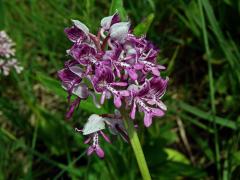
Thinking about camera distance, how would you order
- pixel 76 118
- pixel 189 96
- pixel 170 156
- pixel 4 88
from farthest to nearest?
pixel 4 88 < pixel 189 96 < pixel 170 156 < pixel 76 118

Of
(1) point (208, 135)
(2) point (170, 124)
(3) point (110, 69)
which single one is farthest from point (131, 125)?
(1) point (208, 135)

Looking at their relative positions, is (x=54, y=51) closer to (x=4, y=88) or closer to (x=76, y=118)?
(x=4, y=88)

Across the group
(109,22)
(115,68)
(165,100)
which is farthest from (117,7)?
(165,100)

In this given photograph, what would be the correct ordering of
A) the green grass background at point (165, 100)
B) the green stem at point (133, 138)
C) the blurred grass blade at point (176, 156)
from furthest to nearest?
1. the blurred grass blade at point (176, 156)
2. the green grass background at point (165, 100)
3. the green stem at point (133, 138)

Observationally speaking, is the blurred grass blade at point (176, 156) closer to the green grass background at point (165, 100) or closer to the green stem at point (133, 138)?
the green grass background at point (165, 100)

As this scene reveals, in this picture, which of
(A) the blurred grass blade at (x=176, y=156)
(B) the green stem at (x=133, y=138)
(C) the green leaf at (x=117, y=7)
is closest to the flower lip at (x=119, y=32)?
(B) the green stem at (x=133, y=138)
